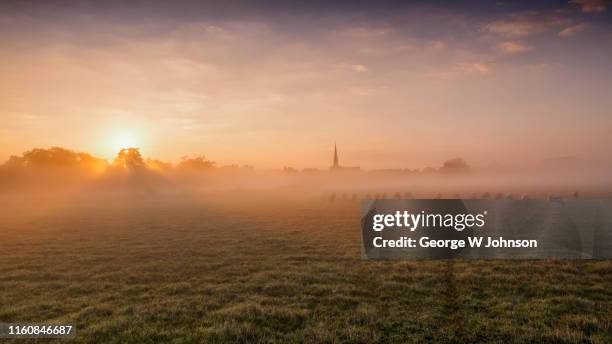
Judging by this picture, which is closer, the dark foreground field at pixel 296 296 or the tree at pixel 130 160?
the dark foreground field at pixel 296 296

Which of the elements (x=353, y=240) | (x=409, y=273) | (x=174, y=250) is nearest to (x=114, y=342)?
(x=409, y=273)

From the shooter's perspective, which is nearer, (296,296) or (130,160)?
(296,296)

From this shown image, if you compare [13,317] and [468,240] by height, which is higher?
[468,240]

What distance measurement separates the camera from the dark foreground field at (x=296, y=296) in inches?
369

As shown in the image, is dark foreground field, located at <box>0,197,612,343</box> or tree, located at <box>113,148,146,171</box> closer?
dark foreground field, located at <box>0,197,612,343</box>

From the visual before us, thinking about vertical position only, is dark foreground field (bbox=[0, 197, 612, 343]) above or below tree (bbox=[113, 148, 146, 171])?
below

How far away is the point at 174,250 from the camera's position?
21.6 meters

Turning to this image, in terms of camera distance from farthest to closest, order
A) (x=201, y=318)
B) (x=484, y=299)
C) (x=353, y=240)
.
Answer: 1. (x=353, y=240)
2. (x=484, y=299)
3. (x=201, y=318)

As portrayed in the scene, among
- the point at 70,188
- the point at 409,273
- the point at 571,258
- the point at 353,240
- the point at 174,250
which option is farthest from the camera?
the point at 70,188

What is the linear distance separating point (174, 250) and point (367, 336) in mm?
16299

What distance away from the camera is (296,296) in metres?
12.4

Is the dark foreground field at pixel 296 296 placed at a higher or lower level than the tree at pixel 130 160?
lower

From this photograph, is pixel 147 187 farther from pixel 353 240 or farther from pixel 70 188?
pixel 353 240

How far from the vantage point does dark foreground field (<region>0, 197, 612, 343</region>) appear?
30.7ft
